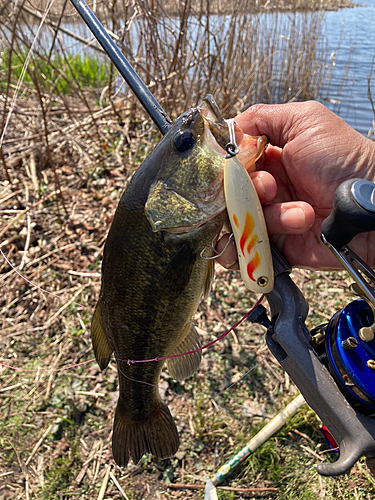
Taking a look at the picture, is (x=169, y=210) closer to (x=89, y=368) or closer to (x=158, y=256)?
(x=158, y=256)

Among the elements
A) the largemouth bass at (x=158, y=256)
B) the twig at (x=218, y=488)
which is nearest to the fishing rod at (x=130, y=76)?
the largemouth bass at (x=158, y=256)

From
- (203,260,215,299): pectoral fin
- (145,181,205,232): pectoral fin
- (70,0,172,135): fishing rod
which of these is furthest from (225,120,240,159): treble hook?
(203,260,215,299): pectoral fin

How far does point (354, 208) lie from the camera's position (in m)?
1.29

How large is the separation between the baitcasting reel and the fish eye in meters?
0.67

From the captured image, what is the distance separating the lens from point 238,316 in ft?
11.1

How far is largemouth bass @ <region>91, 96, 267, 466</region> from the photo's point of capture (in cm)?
167

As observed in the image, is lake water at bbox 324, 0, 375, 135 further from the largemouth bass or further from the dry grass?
the largemouth bass

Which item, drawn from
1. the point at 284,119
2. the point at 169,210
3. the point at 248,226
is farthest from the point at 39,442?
the point at 284,119

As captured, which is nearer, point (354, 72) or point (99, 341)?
point (99, 341)

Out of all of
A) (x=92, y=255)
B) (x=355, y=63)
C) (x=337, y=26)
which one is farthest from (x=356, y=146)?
(x=337, y=26)

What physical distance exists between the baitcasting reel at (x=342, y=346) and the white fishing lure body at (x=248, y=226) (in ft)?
0.42

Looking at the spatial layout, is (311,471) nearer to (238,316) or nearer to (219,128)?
(238,316)

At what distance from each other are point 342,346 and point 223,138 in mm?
1020

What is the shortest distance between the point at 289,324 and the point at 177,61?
157 inches
